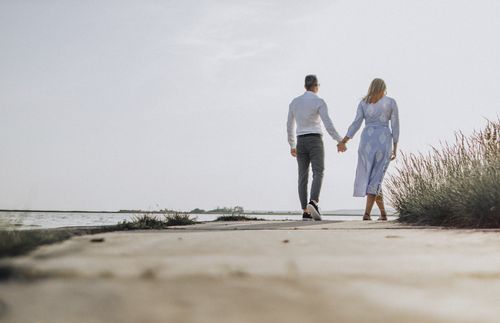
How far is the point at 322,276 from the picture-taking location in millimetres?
1498

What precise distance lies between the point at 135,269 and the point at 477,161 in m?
6.41

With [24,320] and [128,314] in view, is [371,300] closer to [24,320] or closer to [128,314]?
[128,314]

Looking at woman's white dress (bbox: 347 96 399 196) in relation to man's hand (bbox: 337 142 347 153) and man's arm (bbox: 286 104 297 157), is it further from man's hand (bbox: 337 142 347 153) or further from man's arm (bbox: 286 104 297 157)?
man's arm (bbox: 286 104 297 157)

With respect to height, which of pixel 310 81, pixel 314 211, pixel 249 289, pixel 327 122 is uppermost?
pixel 310 81

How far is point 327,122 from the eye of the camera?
8078 mm

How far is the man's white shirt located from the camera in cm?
805

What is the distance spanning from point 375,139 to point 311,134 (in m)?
0.93

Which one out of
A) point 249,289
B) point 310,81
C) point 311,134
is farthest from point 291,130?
point 249,289

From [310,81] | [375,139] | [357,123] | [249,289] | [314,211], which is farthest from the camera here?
[310,81]

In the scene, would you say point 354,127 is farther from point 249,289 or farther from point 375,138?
point 249,289

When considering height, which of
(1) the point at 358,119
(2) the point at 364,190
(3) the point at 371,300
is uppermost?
(1) the point at 358,119

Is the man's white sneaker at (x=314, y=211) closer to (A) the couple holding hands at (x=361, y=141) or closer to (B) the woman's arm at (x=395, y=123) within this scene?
(A) the couple holding hands at (x=361, y=141)

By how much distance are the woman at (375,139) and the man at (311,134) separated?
362mm

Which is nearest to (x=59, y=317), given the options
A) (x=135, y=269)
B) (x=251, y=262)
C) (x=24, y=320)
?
(x=24, y=320)
